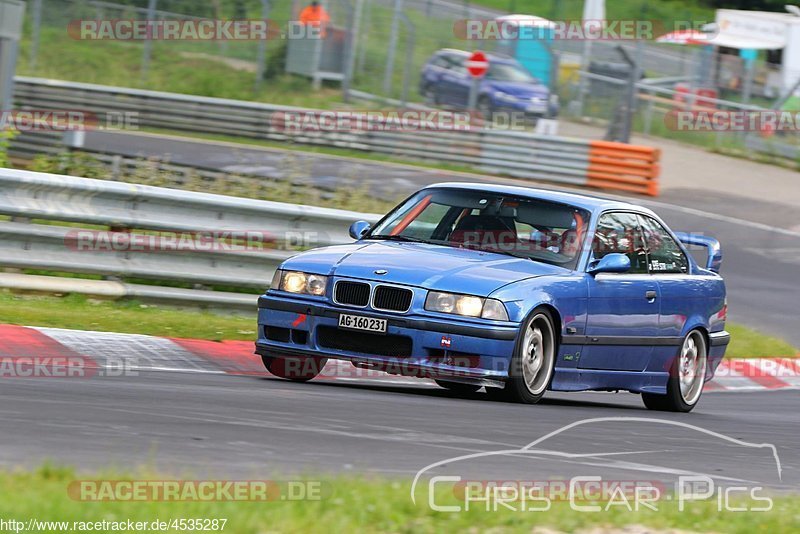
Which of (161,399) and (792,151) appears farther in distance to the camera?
(792,151)

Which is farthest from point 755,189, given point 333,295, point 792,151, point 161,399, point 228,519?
point 228,519

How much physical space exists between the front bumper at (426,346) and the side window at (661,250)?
7.47ft

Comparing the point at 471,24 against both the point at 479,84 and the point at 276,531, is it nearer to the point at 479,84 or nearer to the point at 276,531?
the point at 479,84

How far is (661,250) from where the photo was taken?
1035 cm

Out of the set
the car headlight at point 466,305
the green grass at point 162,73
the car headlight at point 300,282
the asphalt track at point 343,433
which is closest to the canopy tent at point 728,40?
the green grass at point 162,73

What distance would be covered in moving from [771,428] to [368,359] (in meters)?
2.99

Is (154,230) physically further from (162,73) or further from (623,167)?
(162,73)

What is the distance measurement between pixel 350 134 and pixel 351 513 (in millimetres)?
25082

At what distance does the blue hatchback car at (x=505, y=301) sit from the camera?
8281mm

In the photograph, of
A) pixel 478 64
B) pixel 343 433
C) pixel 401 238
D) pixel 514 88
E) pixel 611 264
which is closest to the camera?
pixel 343 433

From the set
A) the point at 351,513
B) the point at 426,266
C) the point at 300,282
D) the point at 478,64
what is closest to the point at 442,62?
the point at 478,64

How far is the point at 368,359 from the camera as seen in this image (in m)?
8.32

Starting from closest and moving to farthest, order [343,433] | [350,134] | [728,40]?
1. [343,433]
2. [350,134]
3. [728,40]

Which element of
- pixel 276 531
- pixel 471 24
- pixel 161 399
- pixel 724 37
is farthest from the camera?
pixel 724 37
